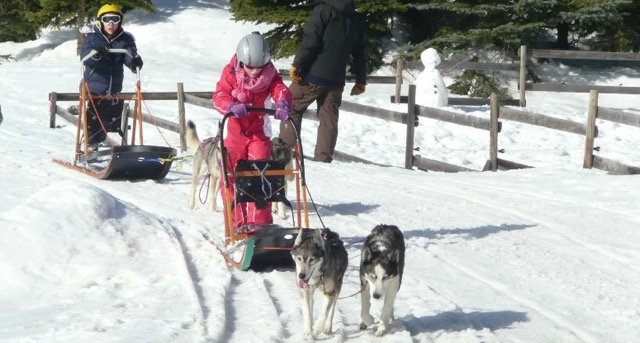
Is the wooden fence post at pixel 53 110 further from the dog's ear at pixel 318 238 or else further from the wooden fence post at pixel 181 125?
the dog's ear at pixel 318 238

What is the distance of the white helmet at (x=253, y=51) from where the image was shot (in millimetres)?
7172

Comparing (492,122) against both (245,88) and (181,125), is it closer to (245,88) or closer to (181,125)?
(181,125)

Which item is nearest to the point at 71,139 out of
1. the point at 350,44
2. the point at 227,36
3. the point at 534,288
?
the point at 350,44

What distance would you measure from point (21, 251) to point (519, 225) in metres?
4.15

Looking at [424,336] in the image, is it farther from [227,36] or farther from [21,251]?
[227,36]

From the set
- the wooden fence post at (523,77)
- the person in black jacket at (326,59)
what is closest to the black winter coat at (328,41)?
the person in black jacket at (326,59)

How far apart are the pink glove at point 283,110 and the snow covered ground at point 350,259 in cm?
101

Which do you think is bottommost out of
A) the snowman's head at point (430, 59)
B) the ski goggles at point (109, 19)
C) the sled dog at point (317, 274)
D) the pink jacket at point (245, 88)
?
the sled dog at point (317, 274)

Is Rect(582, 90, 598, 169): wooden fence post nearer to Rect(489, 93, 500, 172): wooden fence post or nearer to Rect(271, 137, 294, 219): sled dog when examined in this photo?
Rect(489, 93, 500, 172): wooden fence post

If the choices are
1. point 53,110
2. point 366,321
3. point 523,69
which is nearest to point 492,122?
point 53,110

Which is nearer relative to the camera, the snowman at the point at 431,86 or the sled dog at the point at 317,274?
the sled dog at the point at 317,274

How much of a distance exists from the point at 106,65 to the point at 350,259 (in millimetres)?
5193

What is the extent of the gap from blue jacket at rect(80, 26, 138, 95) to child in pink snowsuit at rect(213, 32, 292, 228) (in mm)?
3627

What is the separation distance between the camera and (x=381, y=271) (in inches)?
199
